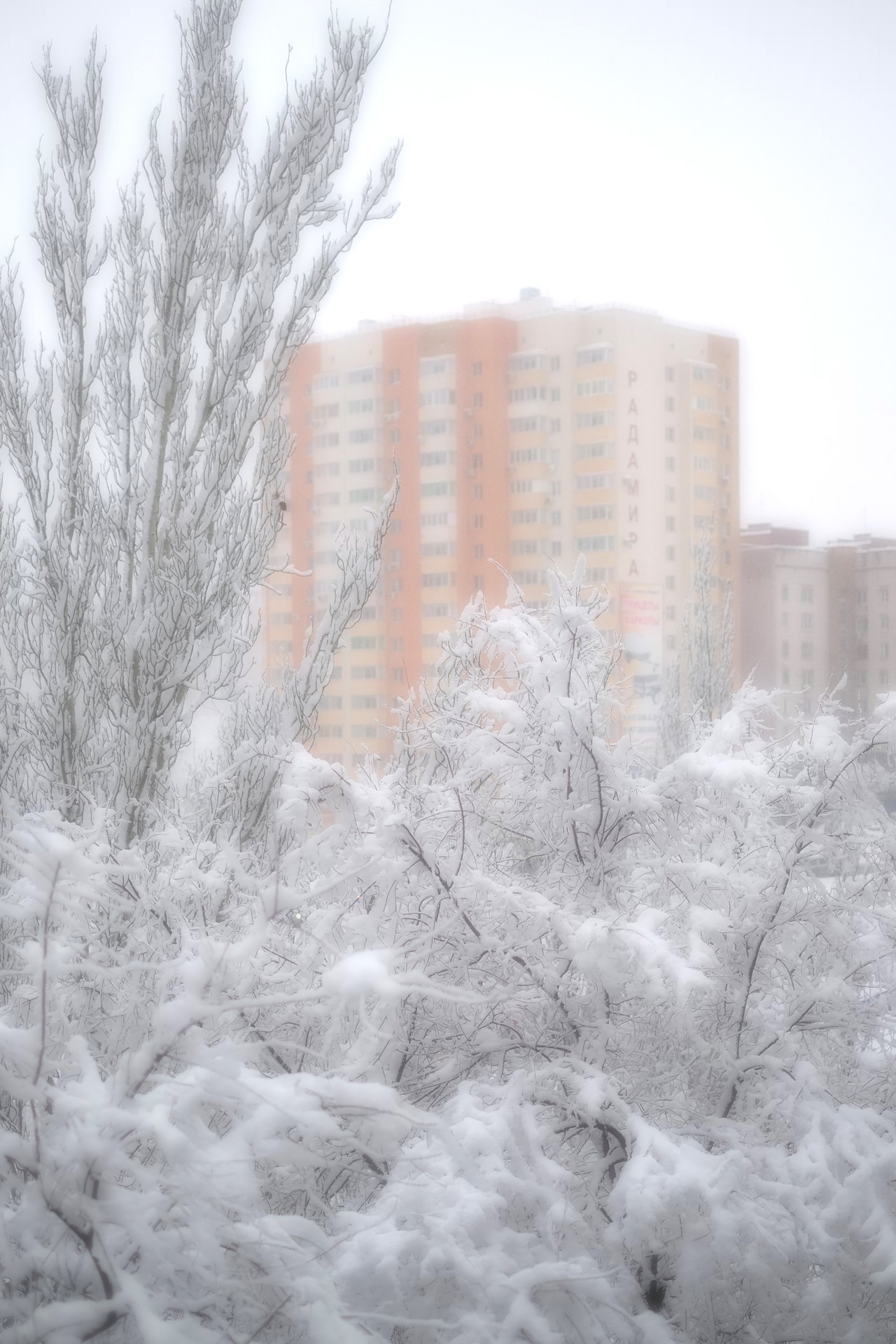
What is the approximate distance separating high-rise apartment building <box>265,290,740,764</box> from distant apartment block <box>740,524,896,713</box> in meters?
0.79

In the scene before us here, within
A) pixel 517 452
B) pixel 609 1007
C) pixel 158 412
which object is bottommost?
pixel 609 1007

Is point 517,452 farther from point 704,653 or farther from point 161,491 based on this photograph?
point 161,491

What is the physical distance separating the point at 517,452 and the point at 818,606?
6.17m

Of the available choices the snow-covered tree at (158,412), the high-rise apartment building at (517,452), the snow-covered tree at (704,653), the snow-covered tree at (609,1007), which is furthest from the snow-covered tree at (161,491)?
the high-rise apartment building at (517,452)

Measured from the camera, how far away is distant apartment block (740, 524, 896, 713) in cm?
2069

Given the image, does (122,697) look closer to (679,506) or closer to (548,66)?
(679,506)

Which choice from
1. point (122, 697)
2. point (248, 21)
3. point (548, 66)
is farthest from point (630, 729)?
point (548, 66)

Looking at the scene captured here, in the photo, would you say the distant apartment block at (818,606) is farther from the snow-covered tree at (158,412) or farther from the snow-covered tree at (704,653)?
the snow-covered tree at (158,412)

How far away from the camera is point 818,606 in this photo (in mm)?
20875

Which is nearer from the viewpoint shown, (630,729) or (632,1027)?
→ (632,1027)

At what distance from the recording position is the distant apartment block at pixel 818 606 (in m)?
20.7

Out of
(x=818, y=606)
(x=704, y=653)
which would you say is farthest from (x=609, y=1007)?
(x=818, y=606)

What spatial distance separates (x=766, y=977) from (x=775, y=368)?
24.1 meters

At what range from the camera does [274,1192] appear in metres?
1.39
